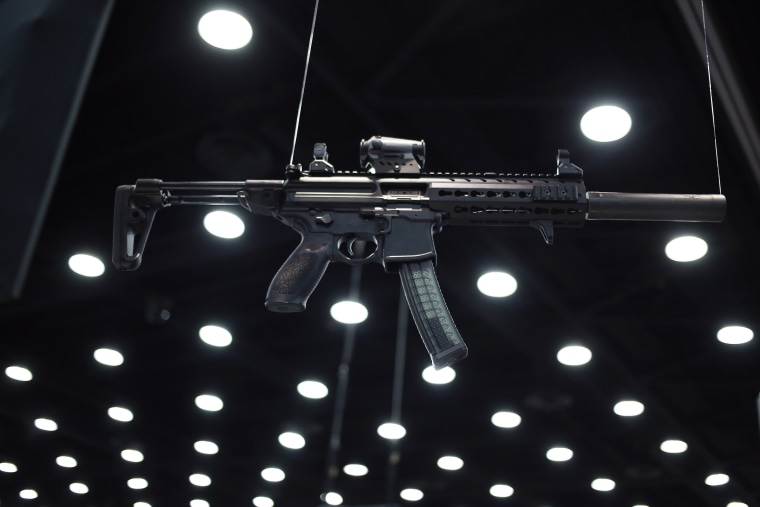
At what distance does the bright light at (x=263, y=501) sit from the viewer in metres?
10.1

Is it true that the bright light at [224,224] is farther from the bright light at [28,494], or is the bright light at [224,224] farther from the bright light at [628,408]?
the bright light at [28,494]

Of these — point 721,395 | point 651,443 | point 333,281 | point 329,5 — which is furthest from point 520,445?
point 329,5

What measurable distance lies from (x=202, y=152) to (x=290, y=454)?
5.05 m

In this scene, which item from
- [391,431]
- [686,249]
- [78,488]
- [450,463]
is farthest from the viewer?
[78,488]

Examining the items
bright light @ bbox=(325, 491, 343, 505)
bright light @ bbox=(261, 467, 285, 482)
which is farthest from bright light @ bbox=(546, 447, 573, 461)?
bright light @ bbox=(261, 467, 285, 482)

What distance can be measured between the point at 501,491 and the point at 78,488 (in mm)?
5745

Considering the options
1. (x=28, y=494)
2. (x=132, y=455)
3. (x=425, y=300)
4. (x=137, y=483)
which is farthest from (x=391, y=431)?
(x=28, y=494)

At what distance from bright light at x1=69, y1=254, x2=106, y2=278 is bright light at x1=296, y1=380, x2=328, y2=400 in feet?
7.71

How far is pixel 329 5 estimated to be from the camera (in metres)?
3.94

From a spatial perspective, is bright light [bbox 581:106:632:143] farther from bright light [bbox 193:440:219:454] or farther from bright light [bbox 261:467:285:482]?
bright light [bbox 261:467:285:482]

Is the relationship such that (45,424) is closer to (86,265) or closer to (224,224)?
(86,265)

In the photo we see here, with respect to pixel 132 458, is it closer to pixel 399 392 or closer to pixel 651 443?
pixel 399 392

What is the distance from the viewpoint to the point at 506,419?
7809 millimetres

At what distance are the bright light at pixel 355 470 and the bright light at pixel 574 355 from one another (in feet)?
11.3
